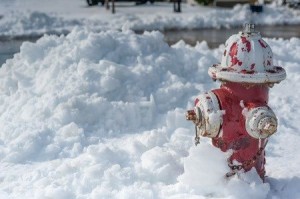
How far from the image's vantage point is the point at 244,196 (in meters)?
3.00

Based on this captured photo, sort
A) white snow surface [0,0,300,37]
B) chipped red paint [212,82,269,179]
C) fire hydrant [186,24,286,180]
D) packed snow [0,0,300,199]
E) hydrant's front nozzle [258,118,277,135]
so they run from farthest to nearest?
white snow surface [0,0,300,37]
packed snow [0,0,300,199]
chipped red paint [212,82,269,179]
fire hydrant [186,24,286,180]
hydrant's front nozzle [258,118,277,135]

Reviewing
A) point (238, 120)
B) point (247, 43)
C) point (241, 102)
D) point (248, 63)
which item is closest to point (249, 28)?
point (247, 43)

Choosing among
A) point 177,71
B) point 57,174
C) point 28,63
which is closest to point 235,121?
point 57,174

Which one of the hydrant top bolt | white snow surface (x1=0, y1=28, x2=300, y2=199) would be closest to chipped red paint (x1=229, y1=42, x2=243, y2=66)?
the hydrant top bolt

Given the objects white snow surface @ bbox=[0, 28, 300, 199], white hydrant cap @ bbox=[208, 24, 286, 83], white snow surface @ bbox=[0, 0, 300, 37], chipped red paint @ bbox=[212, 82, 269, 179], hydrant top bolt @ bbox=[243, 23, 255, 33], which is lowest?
white snow surface @ bbox=[0, 0, 300, 37]

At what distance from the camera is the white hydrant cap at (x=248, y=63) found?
2920mm

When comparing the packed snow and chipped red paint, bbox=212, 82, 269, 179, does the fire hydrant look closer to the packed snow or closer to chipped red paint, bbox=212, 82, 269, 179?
chipped red paint, bbox=212, 82, 269, 179

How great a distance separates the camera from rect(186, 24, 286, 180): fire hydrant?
2.93 meters

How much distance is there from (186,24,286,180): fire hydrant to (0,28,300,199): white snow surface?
4.5 inches

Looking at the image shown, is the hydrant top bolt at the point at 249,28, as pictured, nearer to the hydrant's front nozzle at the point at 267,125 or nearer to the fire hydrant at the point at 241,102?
the fire hydrant at the point at 241,102

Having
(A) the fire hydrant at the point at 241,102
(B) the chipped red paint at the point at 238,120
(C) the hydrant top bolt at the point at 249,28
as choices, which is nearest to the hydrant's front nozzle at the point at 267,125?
(A) the fire hydrant at the point at 241,102

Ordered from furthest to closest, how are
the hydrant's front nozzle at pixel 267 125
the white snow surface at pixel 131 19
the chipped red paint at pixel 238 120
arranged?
the white snow surface at pixel 131 19 < the chipped red paint at pixel 238 120 < the hydrant's front nozzle at pixel 267 125

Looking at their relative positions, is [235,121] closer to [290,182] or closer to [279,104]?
[290,182]

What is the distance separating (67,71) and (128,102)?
84 centimetres
